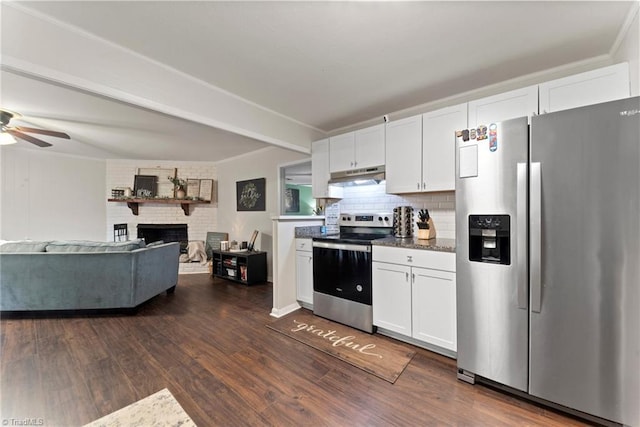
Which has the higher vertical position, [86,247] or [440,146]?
Result: [440,146]

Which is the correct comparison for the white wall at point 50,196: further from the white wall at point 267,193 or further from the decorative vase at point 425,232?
the decorative vase at point 425,232

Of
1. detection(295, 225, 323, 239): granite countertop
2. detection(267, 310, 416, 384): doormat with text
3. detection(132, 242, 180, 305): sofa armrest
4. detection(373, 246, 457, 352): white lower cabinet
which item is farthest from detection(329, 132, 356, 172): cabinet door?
detection(132, 242, 180, 305): sofa armrest

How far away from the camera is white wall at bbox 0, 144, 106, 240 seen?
14.8 feet

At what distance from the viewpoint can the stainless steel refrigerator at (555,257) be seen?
1322mm

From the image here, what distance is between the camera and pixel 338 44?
1854 mm

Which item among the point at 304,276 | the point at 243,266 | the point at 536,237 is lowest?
the point at 243,266

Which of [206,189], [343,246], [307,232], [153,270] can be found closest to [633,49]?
[343,246]

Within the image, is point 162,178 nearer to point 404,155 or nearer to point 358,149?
point 358,149

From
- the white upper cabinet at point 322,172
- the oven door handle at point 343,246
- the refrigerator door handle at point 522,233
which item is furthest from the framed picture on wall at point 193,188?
the refrigerator door handle at point 522,233

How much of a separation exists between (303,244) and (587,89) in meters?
2.87

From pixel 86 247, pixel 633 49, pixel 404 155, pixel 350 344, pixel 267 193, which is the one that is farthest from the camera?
pixel 267 193

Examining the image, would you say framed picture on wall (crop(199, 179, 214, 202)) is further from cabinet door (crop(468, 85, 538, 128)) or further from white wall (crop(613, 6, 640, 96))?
white wall (crop(613, 6, 640, 96))

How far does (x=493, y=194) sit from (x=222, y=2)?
2.08 m

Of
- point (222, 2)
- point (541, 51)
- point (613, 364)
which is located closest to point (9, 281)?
point (222, 2)
